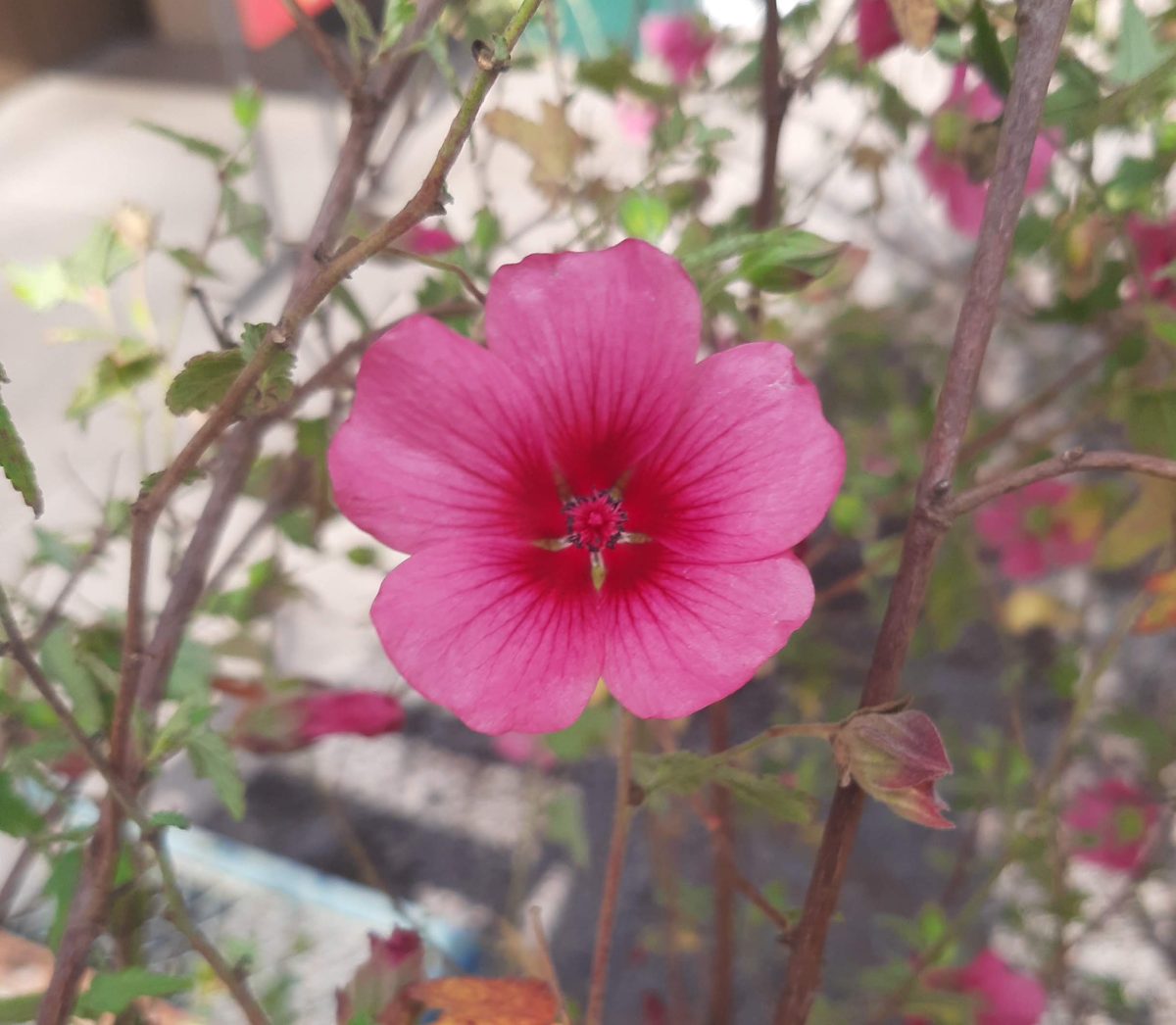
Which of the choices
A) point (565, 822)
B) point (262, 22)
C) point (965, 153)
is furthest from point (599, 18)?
point (965, 153)

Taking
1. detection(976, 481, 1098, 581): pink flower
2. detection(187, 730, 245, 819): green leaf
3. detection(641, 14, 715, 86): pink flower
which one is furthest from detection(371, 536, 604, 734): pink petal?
detection(641, 14, 715, 86): pink flower

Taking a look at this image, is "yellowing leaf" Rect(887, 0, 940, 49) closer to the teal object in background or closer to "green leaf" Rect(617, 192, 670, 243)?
"green leaf" Rect(617, 192, 670, 243)

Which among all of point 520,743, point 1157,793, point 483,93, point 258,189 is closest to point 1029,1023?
point 1157,793

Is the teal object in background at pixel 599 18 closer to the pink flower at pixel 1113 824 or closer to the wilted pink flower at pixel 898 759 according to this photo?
the pink flower at pixel 1113 824

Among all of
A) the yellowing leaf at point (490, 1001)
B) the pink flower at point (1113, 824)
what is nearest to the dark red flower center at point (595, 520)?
the yellowing leaf at point (490, 1001)

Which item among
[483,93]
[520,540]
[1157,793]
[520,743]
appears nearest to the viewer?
[483,93]

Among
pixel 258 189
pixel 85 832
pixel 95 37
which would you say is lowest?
pixel 85 832

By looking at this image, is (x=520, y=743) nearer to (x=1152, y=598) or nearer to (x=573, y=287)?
A: (x=1152, y=598)

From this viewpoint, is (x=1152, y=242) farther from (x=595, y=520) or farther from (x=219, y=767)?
(x=219, y=767)
